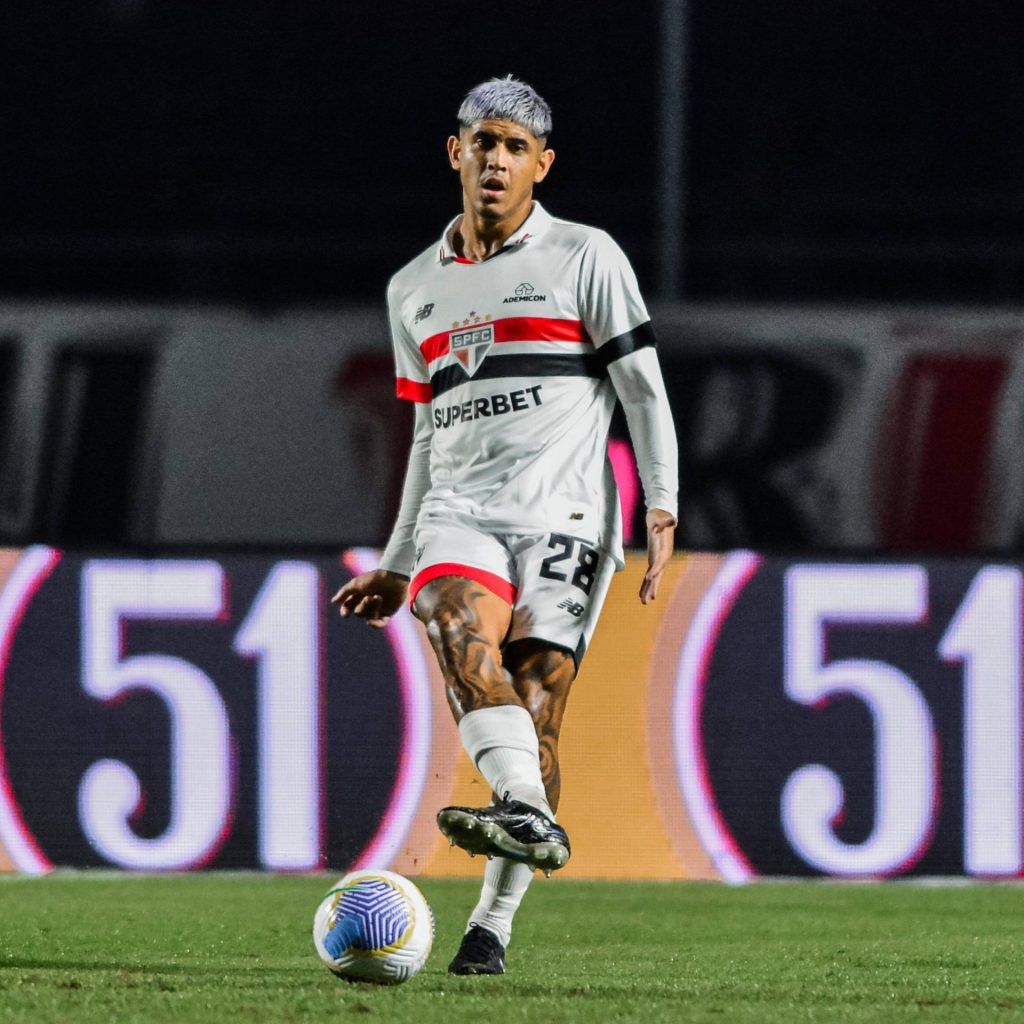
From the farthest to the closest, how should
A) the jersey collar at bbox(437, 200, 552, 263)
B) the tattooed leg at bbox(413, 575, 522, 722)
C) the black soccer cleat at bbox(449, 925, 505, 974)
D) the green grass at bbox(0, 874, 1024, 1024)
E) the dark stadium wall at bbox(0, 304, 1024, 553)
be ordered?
the dark stadium wall at bbox(0, 304, 1024, 553), the jersey collar at bbox(437, 200, 552, 263), the black soccer cleat at bbox(449, 925, 505, 974), the tattooed leg at bbox(413, 575, 522, 722), the green grass at bbox(0, 874, 1024, 1024)

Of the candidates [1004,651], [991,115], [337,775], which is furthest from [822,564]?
[991,115]

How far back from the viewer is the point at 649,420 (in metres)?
4.19

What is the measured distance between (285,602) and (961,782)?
89.6 inches

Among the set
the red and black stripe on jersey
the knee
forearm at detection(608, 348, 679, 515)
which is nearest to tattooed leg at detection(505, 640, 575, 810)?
the knee

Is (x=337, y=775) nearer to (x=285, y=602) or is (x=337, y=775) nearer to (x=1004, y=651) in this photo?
(x=285, y=602)

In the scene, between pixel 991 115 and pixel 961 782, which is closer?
pixel 961 782

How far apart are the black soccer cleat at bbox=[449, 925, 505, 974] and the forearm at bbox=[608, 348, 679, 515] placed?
0.91 metres

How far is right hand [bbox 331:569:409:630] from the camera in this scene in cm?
445

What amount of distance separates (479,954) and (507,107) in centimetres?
168

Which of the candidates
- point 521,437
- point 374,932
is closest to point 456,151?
point 521,437

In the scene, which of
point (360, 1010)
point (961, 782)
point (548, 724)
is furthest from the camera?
point (961, 782)

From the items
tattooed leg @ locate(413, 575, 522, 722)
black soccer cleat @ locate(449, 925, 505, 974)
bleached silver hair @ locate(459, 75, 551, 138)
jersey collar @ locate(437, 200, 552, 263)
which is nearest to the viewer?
tattooed leg @ locate(413, 575, 522, 722)

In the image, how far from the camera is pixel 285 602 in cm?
686

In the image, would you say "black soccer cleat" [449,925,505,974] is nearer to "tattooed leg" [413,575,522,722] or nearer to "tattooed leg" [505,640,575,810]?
"tattooed leg" [505,640,575,810]
